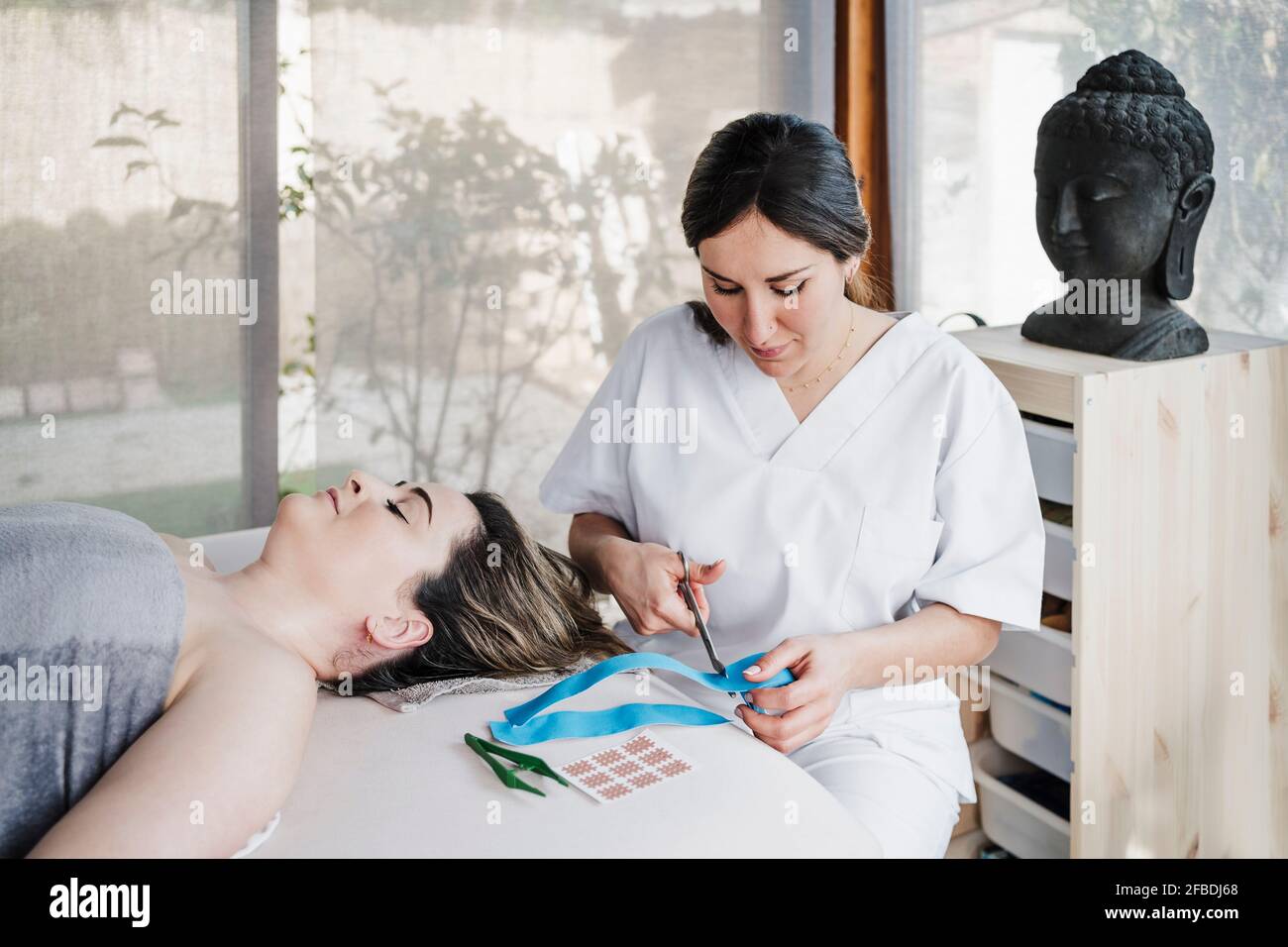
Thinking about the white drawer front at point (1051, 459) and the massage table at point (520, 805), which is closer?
the massage table at point (520, 805)

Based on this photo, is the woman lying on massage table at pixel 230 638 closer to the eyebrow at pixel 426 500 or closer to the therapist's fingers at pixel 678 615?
the eyebrow at pixel 426 500

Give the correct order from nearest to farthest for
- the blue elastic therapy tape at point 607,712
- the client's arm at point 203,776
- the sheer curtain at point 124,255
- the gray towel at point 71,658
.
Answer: the client's arm at point 203,776, the gray towel at point 71,658, the blue elastic therapy tape at point 607,712, the sheer curtain at point 124,255

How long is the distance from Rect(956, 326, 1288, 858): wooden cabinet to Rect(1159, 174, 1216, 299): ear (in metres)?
0.12

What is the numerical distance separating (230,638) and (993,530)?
0.98 metres

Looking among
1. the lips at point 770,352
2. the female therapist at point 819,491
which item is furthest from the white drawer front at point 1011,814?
the lips at point 770,352

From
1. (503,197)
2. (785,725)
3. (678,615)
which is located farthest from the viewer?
(503,197)

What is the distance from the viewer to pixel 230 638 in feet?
4.62

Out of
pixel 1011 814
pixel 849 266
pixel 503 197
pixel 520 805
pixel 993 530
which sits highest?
pixel 503 197

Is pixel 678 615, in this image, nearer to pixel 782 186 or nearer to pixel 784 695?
pixel 784 695

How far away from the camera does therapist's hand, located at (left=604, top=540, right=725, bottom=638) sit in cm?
165

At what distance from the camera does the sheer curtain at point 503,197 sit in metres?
2.99

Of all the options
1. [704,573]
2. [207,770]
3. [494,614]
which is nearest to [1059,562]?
[704,573]
